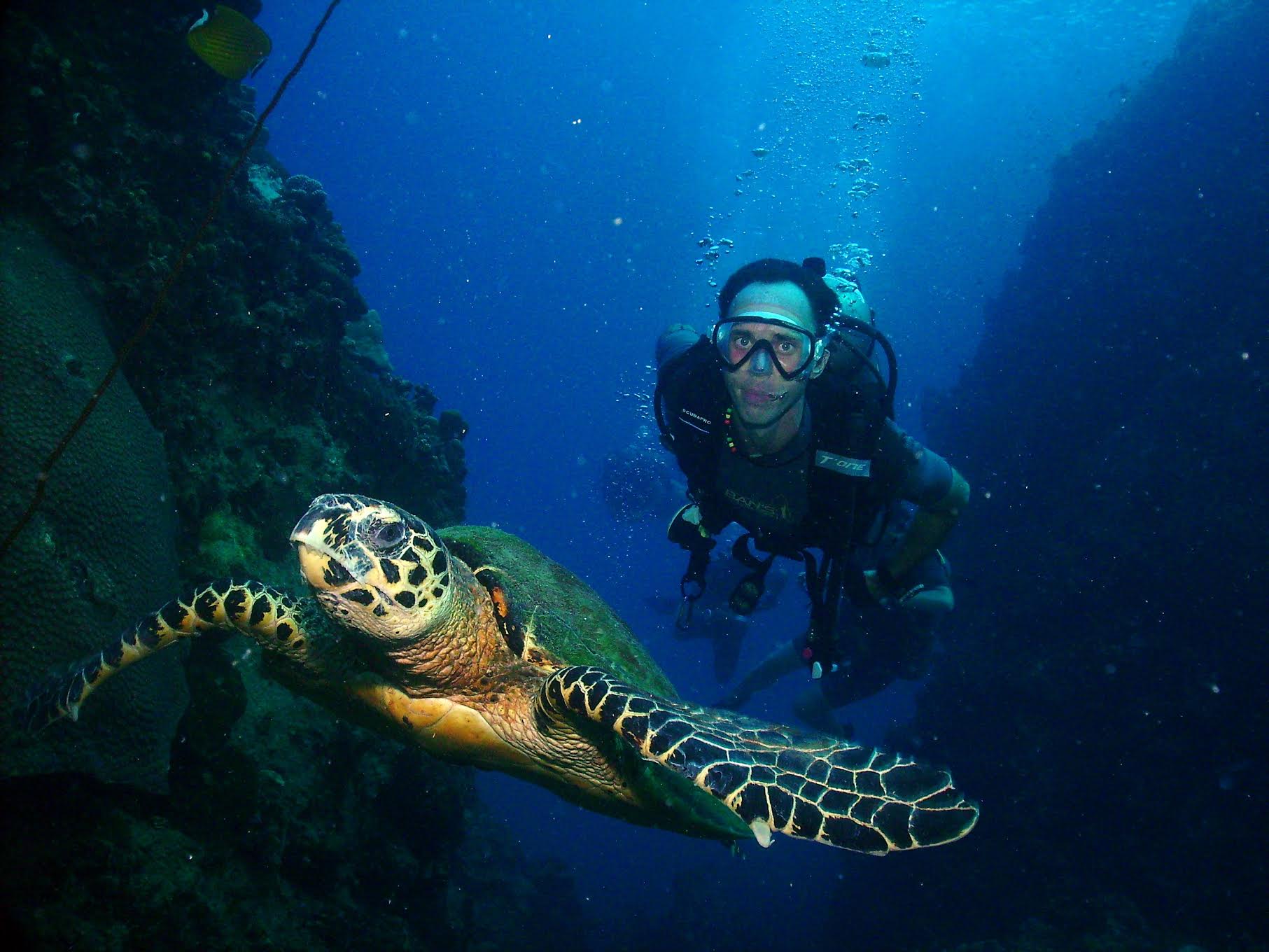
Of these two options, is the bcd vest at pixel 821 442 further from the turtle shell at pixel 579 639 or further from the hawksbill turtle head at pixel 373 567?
the hawksbill turtle head at pixel 373 567

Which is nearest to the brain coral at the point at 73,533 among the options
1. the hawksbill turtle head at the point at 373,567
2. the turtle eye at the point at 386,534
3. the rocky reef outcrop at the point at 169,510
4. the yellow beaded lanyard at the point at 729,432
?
the rocky reef outcrop at the point at 169,510

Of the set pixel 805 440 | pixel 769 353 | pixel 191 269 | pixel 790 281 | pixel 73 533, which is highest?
pixel 790 281

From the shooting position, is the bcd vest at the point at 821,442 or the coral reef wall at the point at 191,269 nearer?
the bcd vest at the point at 821,442

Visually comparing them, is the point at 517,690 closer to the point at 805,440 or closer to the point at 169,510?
the point at 805,440

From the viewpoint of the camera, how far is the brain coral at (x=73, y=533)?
293 centimetres

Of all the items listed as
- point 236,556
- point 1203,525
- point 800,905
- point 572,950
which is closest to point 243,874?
point 236,556

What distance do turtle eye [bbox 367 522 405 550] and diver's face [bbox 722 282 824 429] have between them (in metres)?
2.60

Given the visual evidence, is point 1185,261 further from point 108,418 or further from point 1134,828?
point 108,418

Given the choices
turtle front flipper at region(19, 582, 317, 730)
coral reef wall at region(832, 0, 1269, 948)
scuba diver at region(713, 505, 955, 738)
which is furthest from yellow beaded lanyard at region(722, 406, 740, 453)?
coral reef wall at region(832, 0, 1269, 948)

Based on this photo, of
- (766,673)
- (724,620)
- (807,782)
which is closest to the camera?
(807,782)

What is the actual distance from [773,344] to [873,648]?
20.1 feet

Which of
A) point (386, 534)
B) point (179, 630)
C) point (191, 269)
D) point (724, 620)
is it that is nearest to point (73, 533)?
point (179, 630)

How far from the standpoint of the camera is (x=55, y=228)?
4.16 meters

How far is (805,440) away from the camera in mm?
4375
